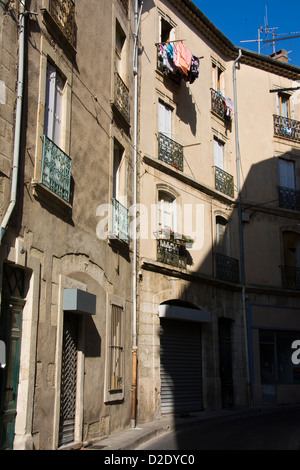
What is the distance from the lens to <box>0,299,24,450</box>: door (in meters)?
7.30

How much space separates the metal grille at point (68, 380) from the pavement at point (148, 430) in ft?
1.47

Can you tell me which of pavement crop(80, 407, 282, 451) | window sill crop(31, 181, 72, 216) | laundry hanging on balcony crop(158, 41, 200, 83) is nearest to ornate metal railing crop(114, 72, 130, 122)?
laundry hanging on balcony crop(158, 41, 200, 83)

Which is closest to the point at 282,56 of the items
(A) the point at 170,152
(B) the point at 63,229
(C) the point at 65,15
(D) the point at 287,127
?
(D) the point at 287,127

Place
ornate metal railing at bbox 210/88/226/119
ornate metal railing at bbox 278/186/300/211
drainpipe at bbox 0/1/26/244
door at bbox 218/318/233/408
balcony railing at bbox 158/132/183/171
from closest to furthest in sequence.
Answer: drainpipe at bbox 0/1/26/244
balcony railing at bbox 158/132/183/171
door at bbox 218/318/233/408
ornate metal railing at bbox 210/88/226/119
ornate metal railing at bbox 278/186/300/211

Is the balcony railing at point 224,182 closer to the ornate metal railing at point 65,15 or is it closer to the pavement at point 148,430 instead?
the pavement at point 148,430

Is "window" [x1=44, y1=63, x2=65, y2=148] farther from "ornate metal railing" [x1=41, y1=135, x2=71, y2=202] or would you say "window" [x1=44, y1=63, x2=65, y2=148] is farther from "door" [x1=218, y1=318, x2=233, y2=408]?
"door" [x1=218, y1=318, x2=233, y2=408]

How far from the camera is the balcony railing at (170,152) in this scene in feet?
53.3

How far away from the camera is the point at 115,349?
38.1 feet

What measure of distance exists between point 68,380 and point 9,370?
1.96 m

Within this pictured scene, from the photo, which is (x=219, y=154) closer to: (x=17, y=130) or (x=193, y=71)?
(x=193, y=71)

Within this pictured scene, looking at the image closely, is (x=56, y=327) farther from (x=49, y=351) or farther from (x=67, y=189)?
(x=67, y=189)

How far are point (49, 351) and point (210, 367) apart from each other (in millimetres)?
9337

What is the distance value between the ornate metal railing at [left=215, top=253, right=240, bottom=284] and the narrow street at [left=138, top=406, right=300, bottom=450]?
16.1 ft

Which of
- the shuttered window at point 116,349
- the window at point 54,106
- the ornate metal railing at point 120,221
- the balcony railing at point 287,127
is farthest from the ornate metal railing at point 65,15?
the balcony railing at point 287,127
